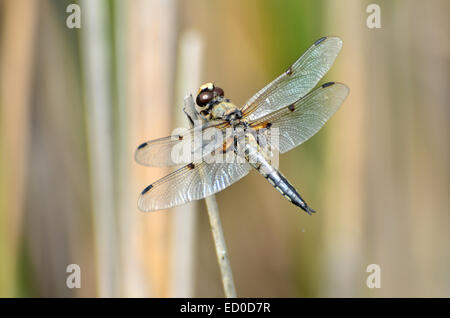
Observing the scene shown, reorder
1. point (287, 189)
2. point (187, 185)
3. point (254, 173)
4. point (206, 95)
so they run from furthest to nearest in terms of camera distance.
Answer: point (254, 173), point (206, 95), point (287, 189), point (187, 185)

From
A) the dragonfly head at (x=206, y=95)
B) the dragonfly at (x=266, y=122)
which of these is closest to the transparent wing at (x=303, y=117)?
the dragonfly at (x=266, y=122)

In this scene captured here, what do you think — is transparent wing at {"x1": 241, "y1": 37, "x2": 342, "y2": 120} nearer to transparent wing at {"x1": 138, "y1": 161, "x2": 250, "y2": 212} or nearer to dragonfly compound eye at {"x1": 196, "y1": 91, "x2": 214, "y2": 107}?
dragonfly compound eye at {"x1": 196, "y1": 91, "x2": 214, "y2": 107}

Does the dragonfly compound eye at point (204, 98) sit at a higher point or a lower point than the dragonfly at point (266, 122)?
higher

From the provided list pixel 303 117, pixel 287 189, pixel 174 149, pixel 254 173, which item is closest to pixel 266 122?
pixel 303 117

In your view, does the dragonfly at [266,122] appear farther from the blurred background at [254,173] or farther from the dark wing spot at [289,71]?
the blurred background at [254,173]

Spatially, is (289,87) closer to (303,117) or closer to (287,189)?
(303,117)

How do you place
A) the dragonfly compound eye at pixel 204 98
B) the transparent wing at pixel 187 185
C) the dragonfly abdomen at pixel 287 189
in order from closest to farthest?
the transparent wing at pixel 187 185, the dragonfly abdomen at pixel 287 189, the dragonfly compound eye at pixel 204 98

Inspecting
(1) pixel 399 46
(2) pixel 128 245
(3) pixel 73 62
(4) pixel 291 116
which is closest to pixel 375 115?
A: (1) pixel 399 46
